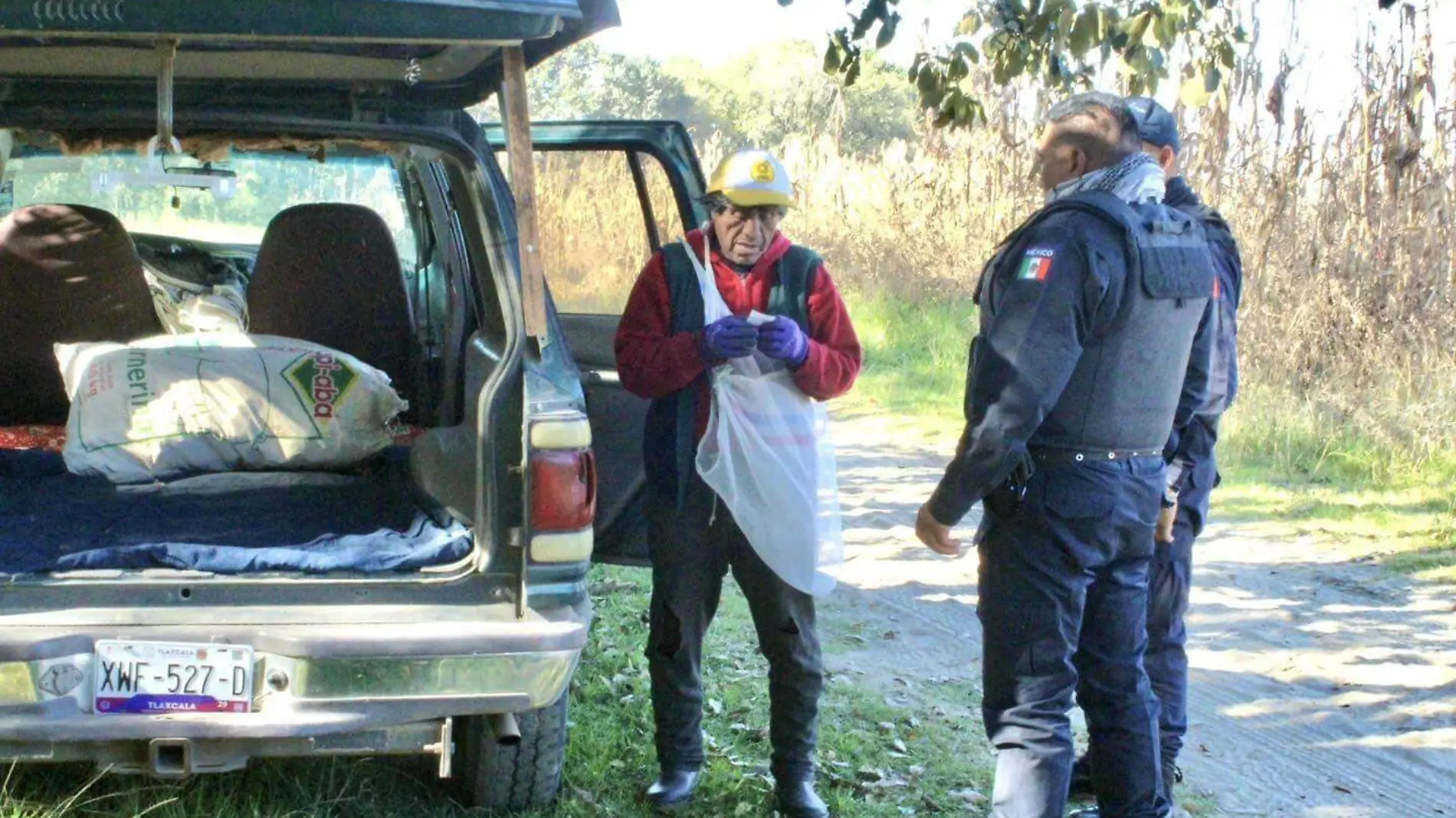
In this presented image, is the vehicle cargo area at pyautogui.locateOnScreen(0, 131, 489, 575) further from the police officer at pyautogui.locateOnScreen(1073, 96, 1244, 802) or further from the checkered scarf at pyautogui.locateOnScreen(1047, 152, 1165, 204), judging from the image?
the police officer at pyautogui.locateOnScreen(1073, 96, 1244, 802)

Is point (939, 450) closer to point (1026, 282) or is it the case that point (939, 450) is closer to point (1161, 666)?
point (1161, 666)

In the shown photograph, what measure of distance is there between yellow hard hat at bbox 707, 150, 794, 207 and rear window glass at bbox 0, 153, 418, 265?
1847 mm

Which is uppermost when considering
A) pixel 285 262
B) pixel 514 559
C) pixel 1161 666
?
pixel 285 262

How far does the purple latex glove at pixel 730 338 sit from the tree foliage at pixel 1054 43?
53.7 inches

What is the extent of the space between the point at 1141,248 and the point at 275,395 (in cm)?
241

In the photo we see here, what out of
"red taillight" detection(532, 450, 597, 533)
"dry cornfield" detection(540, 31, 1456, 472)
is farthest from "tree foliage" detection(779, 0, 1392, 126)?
"dry cornfield" detection(540, 31, 1456, 472)

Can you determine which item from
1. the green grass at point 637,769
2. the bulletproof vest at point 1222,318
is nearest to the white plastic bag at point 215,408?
the green grass at point 637,769

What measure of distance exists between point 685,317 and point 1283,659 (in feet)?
9.96

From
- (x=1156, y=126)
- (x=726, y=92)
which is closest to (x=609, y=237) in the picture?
(x=1156, y=126)

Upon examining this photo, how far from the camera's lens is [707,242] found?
13.9ft

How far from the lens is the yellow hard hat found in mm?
4078

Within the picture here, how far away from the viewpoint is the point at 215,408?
14.8 feet

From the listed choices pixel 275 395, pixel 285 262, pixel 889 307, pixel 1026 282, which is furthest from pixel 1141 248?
pixel 889 307

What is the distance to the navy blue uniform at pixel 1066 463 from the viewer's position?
11.9 feet
